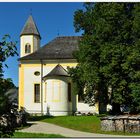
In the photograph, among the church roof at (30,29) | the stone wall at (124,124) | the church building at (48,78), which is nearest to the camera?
the stone wall at (124,124)

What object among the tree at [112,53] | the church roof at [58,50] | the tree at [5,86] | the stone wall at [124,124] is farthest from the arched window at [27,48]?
the tree at [5,86]

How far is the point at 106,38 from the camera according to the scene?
29312mm

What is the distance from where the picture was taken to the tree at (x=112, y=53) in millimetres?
27109

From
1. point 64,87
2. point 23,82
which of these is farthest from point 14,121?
point 23,82

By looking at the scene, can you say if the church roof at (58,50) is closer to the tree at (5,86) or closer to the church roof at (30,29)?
the church roof at (30,29)

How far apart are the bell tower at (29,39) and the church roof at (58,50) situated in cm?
393

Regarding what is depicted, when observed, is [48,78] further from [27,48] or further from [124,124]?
[124,124]

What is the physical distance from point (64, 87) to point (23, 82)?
4552 millimetres

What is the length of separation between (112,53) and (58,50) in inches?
545

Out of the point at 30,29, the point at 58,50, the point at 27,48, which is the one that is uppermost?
the point at 30,29

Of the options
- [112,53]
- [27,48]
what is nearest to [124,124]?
[112,53]

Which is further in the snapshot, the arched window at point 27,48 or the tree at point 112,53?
the arched window at point 27,48

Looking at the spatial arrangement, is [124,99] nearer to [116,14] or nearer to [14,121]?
[116,14]

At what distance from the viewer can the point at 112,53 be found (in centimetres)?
2775
